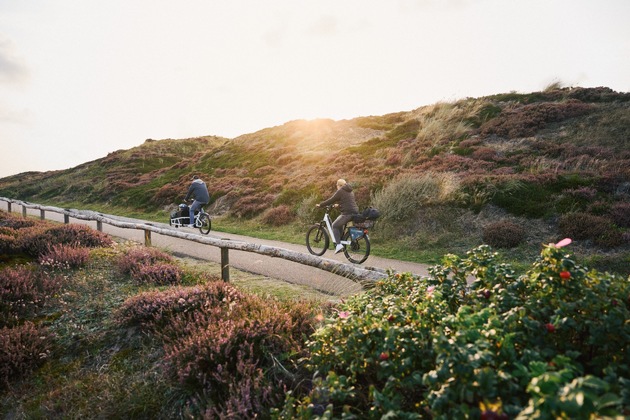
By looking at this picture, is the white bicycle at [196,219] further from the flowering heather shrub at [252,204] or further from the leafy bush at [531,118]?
the leafy bush at [531,118]

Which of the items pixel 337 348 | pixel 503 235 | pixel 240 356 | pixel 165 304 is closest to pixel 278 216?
pixel 503 235

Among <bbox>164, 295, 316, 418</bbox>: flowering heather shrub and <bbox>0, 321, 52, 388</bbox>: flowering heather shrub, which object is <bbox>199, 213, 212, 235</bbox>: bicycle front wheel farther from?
<bbox>164, 295, 316, 418</bbox>: flowering heather shrub

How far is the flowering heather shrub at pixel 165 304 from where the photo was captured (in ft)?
16.4

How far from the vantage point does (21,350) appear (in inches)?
177

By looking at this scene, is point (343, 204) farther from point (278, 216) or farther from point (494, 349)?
point (494, 349)

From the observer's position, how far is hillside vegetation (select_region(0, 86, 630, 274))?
37.1 feet

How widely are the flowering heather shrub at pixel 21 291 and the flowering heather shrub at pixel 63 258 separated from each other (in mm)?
824

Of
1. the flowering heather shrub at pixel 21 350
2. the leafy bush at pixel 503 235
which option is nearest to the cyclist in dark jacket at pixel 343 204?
the leafy bush at pixel 503 235

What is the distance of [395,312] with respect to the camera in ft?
8.93

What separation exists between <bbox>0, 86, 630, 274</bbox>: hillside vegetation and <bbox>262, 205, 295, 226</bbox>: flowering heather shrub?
0.17ft

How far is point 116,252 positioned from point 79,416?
6.31 meters

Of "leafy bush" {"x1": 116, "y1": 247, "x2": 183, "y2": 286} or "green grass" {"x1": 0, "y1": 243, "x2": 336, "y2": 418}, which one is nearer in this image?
"green grass" {"x1": 0, "y1": 243, "x2": 336, "y2": 418}

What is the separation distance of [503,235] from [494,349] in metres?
9.84

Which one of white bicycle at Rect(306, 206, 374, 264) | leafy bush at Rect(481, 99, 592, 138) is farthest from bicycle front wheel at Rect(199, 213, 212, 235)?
leafy bush at Rect(481, 99, 592, 138)
